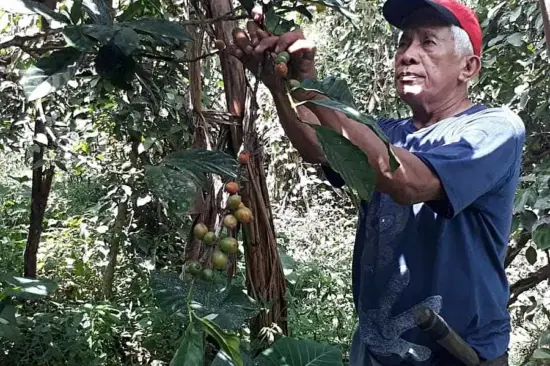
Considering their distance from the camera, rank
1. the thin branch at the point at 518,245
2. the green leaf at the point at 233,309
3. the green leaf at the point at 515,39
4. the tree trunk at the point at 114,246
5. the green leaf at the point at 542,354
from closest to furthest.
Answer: the green leaf at the point at 233,309 < the green leaf at the point at 542,354 < the green leaf at the point at 515,39 < the thin branch at the point at 518,245 < the tree trunk at the point at 114,246

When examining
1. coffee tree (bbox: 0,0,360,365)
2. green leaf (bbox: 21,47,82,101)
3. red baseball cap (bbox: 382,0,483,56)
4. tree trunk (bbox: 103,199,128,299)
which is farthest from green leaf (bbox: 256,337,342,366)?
tree trunk (bbox: 103,199,128,299)

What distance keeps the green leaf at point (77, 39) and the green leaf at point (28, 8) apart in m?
0.07

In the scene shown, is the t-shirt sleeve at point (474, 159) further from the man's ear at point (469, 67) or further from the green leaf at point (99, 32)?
the green leaf at point (99, 32)

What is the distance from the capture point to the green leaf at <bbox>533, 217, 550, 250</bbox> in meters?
1.60

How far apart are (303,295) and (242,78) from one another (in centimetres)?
209

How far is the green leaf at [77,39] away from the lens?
77 cm

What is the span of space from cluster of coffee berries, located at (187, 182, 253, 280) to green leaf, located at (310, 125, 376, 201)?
408 mm

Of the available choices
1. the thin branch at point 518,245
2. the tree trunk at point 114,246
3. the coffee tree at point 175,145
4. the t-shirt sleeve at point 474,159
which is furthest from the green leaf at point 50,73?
the tree trunk at point 114,246

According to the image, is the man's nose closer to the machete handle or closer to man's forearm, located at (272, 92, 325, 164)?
man's forearm, located at (272, 92, 325, 164)

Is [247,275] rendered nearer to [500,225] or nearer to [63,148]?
[500,225]

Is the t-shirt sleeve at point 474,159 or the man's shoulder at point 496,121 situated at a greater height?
the man's shoulder at point 496,121

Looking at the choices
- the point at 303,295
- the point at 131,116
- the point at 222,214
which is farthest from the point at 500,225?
the point at 303,295

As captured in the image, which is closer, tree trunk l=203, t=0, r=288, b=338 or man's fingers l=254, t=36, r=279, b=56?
man's fingers l=254, t=36, r=279, b=56

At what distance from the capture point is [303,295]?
10.8ft
